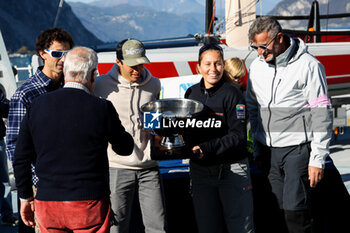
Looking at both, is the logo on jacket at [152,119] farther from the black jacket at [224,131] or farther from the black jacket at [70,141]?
the black jacket at [224,131]

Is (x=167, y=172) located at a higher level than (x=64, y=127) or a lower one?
lower

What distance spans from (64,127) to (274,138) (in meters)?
1.30

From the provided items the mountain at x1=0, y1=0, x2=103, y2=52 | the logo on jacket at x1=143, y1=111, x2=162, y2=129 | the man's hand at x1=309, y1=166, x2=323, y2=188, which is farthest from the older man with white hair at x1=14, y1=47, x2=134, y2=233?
the mountain at x1=0, y1=0, x2=103, y2=52

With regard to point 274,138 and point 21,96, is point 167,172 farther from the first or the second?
point 21,96

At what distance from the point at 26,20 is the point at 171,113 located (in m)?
156

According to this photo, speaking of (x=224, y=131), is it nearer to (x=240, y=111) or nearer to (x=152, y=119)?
(x=240, y=111)

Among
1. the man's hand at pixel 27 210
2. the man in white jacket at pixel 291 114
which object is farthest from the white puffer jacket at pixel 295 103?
the man's hand at pixel 27 210

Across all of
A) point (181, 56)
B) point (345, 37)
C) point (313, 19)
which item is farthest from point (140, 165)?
point (345, 37)

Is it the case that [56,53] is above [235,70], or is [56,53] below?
above

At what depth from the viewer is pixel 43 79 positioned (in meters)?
2.29

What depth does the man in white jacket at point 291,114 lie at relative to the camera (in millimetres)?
2277

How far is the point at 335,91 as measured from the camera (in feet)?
19.8

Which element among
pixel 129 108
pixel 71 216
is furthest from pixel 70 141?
pixel 129 108

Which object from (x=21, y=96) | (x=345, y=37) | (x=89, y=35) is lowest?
(x=21, y=96)
